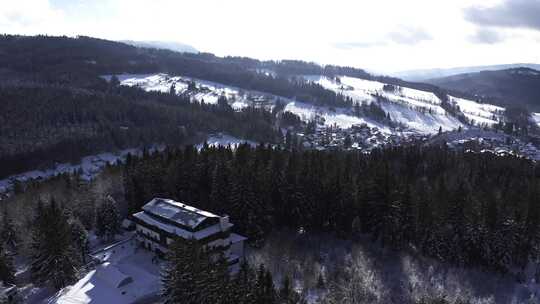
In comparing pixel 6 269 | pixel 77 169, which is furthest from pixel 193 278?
pixel 77 169

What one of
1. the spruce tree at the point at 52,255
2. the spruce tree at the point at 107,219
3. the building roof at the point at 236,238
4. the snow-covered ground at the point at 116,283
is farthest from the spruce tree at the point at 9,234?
the building roof at the point at 236,238

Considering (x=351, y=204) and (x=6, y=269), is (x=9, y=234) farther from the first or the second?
(x=351, y=204)

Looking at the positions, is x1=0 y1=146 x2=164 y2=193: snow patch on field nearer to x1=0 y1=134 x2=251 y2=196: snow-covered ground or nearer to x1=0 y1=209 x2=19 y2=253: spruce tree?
x1=0 y1=134 x2=251 y2=196: snow-covered ground

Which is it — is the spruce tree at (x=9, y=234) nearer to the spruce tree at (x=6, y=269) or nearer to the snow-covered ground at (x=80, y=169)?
the spruce tree at (x=6, y=269)

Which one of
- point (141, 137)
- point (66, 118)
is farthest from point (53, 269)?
point (66, 118)

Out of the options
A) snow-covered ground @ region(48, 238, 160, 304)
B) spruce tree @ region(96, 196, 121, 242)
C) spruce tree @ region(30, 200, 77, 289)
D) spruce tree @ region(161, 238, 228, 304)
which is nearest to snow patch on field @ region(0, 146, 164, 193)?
spruce tree @ region(96, 196, 121, 242)

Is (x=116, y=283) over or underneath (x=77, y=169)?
over

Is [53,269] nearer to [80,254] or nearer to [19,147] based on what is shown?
[80,254]
